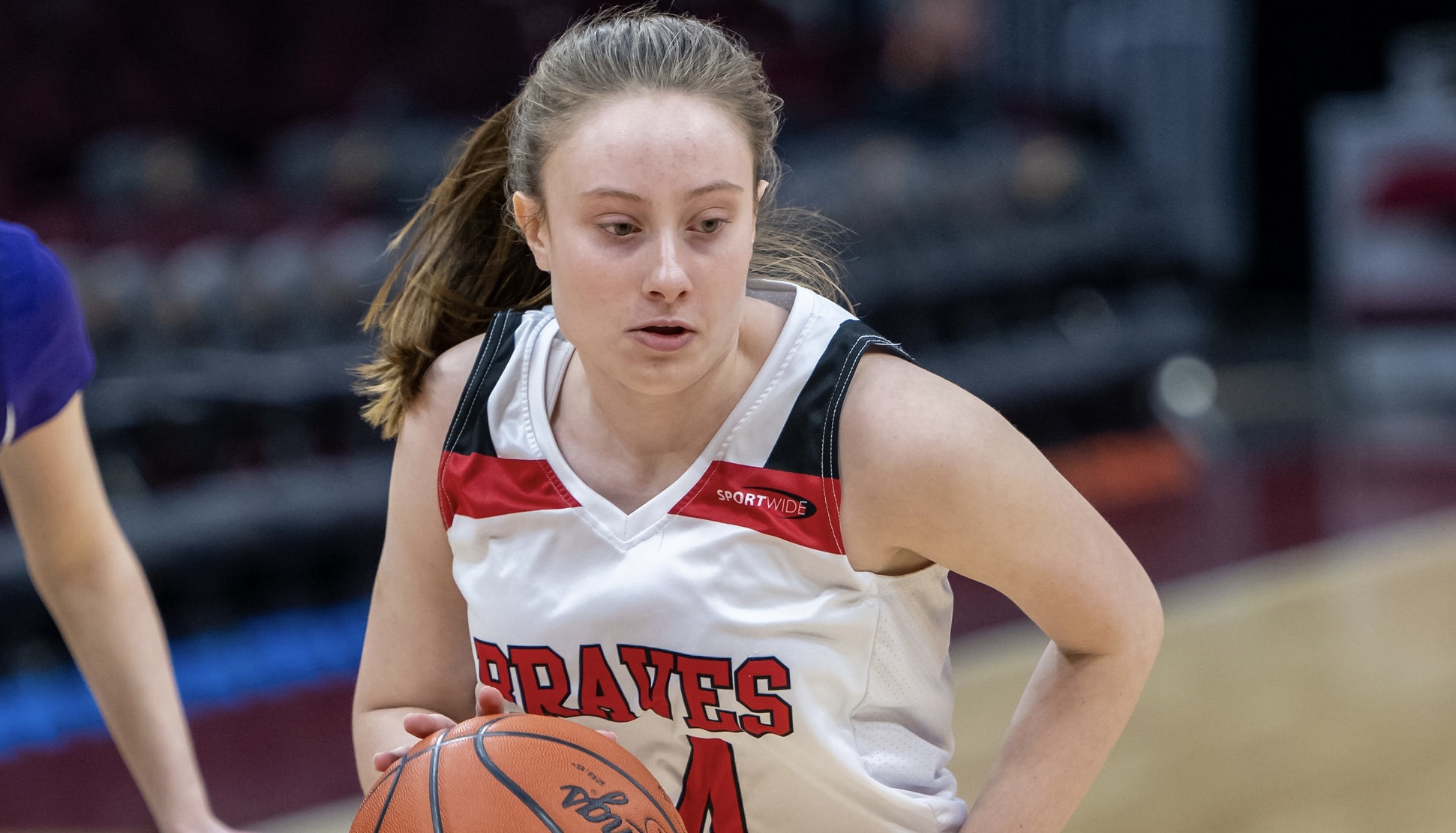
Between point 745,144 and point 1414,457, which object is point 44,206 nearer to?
point 745,144

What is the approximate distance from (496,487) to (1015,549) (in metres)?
0.52

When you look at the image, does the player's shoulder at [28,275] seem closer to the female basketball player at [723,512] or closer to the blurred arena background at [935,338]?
the female basketball player at [723,512]

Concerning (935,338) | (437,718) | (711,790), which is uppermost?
(437,718)

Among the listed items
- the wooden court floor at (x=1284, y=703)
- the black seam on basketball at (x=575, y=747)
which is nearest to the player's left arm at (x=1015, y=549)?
the black seam on basketball at (x=575, y=747)

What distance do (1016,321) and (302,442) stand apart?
133 inches

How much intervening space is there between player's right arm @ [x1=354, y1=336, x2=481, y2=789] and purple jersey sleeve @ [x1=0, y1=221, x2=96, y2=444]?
0.36 meters

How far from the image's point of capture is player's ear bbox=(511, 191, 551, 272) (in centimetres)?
150

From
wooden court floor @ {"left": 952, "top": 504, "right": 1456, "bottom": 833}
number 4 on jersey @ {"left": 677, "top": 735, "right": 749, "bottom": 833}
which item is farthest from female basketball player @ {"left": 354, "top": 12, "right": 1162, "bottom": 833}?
wooden court floor @ {"left": 952, "top": 504, "right": 1456, "bottom": 833}

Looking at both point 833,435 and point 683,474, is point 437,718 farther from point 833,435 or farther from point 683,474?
point 833,435

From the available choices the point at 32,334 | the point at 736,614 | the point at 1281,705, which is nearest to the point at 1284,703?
the point at 1281,705

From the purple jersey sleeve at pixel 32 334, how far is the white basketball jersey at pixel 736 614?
1.40 ft

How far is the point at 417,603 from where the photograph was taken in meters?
1.70

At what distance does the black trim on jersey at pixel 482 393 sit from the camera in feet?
5.28

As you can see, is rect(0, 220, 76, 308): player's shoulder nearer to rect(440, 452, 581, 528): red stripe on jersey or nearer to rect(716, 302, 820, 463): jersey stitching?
rect(440, 452, 581, 528): red stripe on jersey
